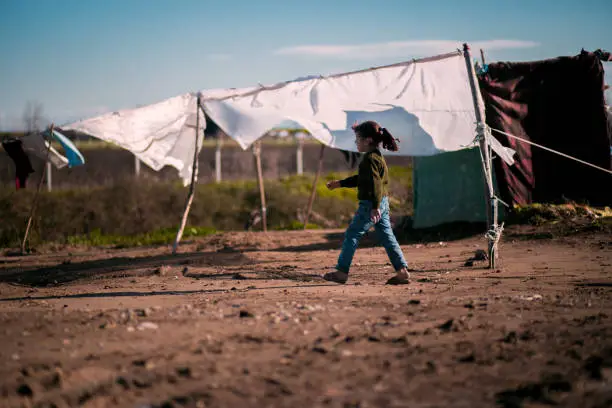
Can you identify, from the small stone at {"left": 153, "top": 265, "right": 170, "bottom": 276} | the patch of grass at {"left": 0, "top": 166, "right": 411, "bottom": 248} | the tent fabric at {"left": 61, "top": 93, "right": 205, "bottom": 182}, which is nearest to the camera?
the small stone at {"left": 153, "top": 265, "right": 170, "bottom": 276}

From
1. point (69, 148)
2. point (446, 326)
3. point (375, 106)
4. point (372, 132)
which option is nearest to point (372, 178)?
point (372, 132)

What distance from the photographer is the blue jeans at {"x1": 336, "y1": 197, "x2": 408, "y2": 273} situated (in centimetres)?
721

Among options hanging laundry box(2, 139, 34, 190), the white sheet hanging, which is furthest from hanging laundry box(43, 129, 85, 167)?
hanging laundry box(2, 139, 34, 190)

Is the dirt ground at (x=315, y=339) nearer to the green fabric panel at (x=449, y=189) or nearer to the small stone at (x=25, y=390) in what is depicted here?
the small stone at (x=25, y=390)

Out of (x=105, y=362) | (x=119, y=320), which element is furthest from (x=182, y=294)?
(x=105, y=362)

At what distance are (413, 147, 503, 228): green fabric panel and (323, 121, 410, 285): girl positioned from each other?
5313 mm

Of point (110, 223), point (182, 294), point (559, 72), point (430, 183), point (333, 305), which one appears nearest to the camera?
point (333, 305)

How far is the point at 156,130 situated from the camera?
10531 millimetres

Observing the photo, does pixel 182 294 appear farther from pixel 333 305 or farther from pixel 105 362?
pixel 105 362

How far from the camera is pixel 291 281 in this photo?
802 cm

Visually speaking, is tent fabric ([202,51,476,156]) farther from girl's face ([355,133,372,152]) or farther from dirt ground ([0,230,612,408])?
girl's face ([355,133,372,152])

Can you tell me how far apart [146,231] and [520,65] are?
9.28 metres

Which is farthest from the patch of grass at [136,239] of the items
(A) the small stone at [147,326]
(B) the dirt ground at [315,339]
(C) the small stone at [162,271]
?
(A) the small stone at [147,326]

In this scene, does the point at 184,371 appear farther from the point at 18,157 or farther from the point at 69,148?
the point at 18,157
